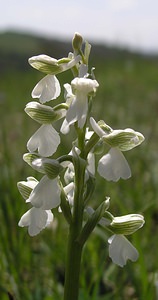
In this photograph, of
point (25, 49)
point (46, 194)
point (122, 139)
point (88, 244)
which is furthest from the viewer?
point (25, 49)

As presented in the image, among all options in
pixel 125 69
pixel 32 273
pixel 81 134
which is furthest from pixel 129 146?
pixel 125 69

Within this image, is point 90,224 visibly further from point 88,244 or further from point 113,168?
point 88,244

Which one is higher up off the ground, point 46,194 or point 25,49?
point 46,194

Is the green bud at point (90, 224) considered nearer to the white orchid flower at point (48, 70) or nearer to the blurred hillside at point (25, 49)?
the white orchid flower at point (48, 70)

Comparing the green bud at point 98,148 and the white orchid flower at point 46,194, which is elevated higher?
the green bud at point 98,148

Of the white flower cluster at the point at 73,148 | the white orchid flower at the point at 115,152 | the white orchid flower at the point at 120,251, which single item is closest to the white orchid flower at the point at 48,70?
the white flower cluster at the point at 73,148

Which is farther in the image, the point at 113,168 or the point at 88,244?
the point at 88,244

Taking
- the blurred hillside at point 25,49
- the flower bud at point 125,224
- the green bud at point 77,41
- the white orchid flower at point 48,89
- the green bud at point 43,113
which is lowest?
the blurred hillside at point 25,49

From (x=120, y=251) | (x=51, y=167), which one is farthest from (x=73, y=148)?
(x=120, y=251)
